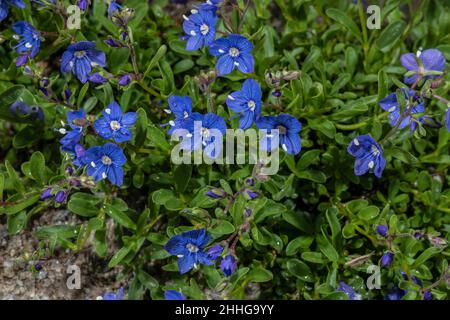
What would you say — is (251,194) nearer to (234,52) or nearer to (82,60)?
(234,52)

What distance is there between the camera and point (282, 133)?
4.02 metres

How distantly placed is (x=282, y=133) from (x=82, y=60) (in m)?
1.41

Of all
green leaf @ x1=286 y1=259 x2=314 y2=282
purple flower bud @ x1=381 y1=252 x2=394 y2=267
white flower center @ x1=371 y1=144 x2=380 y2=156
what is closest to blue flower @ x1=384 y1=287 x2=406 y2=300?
purple flower bud @ x1=381 y1=252 x2=394 y2=267

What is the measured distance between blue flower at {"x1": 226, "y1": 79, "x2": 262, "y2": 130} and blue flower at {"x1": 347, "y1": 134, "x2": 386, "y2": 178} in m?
0.64

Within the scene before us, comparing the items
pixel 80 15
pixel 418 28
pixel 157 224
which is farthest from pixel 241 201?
pixel 418 28

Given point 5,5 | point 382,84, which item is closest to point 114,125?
point 5,5

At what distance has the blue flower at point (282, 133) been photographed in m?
3.93

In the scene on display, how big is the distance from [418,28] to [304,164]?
1.51m

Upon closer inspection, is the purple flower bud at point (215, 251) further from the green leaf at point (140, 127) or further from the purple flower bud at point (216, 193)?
the green leaf at point (140, 127)

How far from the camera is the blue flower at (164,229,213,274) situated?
3.91 m

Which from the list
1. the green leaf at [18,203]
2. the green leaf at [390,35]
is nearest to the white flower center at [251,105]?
the green leaf at [390,35]

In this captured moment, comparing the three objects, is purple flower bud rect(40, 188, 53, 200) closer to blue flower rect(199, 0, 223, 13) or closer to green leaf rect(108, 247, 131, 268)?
green leaf rect(108, 247, 131, 268)

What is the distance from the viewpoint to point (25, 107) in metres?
4.60

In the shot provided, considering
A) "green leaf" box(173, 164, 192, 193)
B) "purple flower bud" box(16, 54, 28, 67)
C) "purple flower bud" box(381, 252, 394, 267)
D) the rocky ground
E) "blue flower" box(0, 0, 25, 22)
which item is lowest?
the rocky ground
